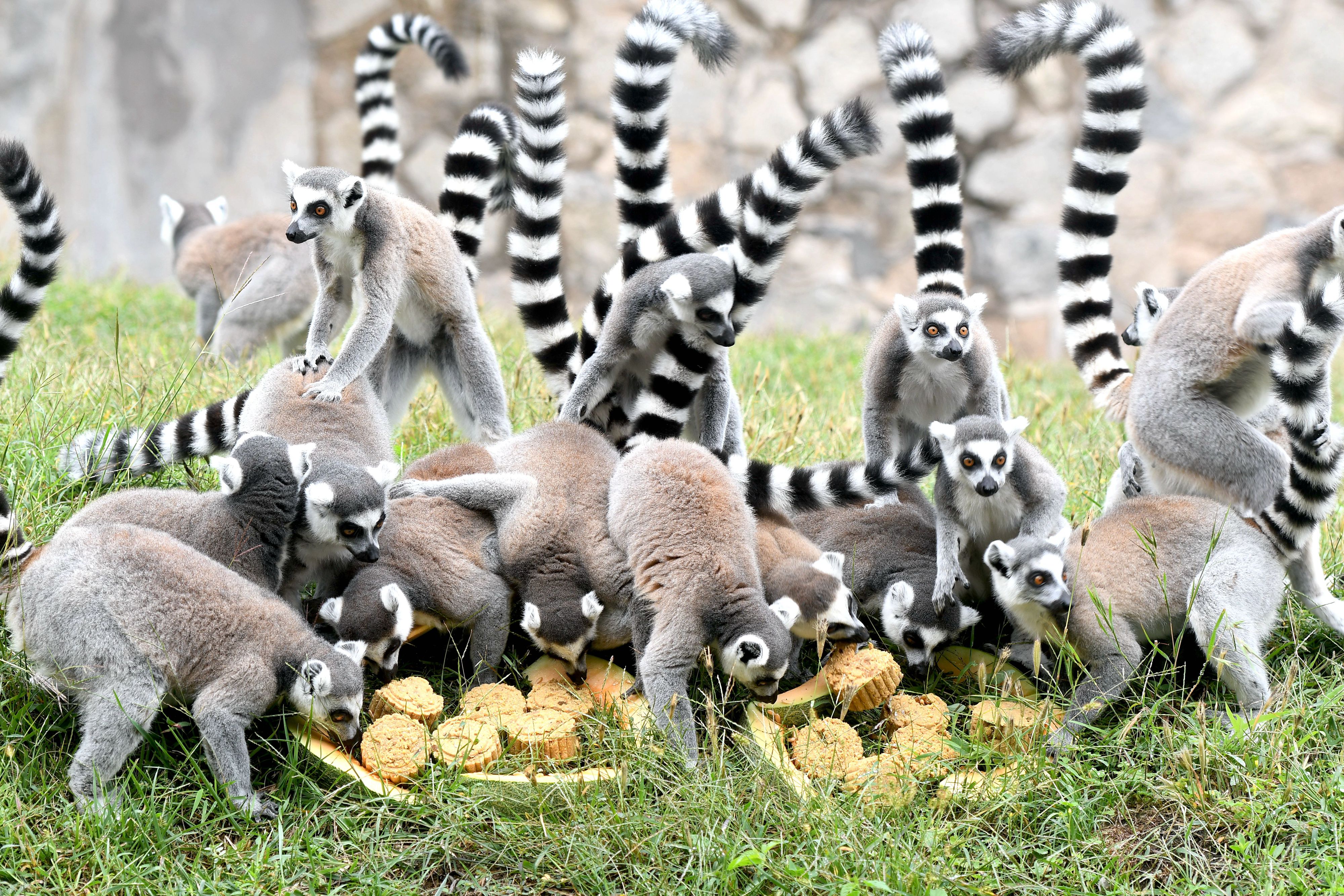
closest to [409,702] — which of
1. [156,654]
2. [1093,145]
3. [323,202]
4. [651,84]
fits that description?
[156,654]

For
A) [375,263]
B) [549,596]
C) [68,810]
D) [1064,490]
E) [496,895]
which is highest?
[375,263]

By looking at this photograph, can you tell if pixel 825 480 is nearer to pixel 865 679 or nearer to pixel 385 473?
pixel 865 679

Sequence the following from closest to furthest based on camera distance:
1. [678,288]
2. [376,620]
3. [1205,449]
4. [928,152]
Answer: [376,620] → [1205,449] → [678,288] → [928,152]

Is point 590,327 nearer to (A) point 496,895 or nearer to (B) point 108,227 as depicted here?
(A) point 496,895

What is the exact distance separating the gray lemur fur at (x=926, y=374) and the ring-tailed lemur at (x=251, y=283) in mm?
3524

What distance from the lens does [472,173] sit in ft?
15.8

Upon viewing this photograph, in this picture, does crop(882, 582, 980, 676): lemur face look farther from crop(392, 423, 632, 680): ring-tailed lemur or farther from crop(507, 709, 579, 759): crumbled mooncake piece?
crop(507, 709, 579, 759): crumbled mooncake piece

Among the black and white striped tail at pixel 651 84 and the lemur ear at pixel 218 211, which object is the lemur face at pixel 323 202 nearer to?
the black and white striped tail at pixel 651 84

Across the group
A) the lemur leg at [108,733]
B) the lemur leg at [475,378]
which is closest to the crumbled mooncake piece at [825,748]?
the lemur leg at [108,733]

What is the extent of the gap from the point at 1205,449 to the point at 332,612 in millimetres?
2599

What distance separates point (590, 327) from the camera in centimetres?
441

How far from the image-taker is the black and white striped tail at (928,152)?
422 centimetres

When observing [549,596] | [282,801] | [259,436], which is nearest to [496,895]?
[282,801]

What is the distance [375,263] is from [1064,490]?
→ 2.40 m
